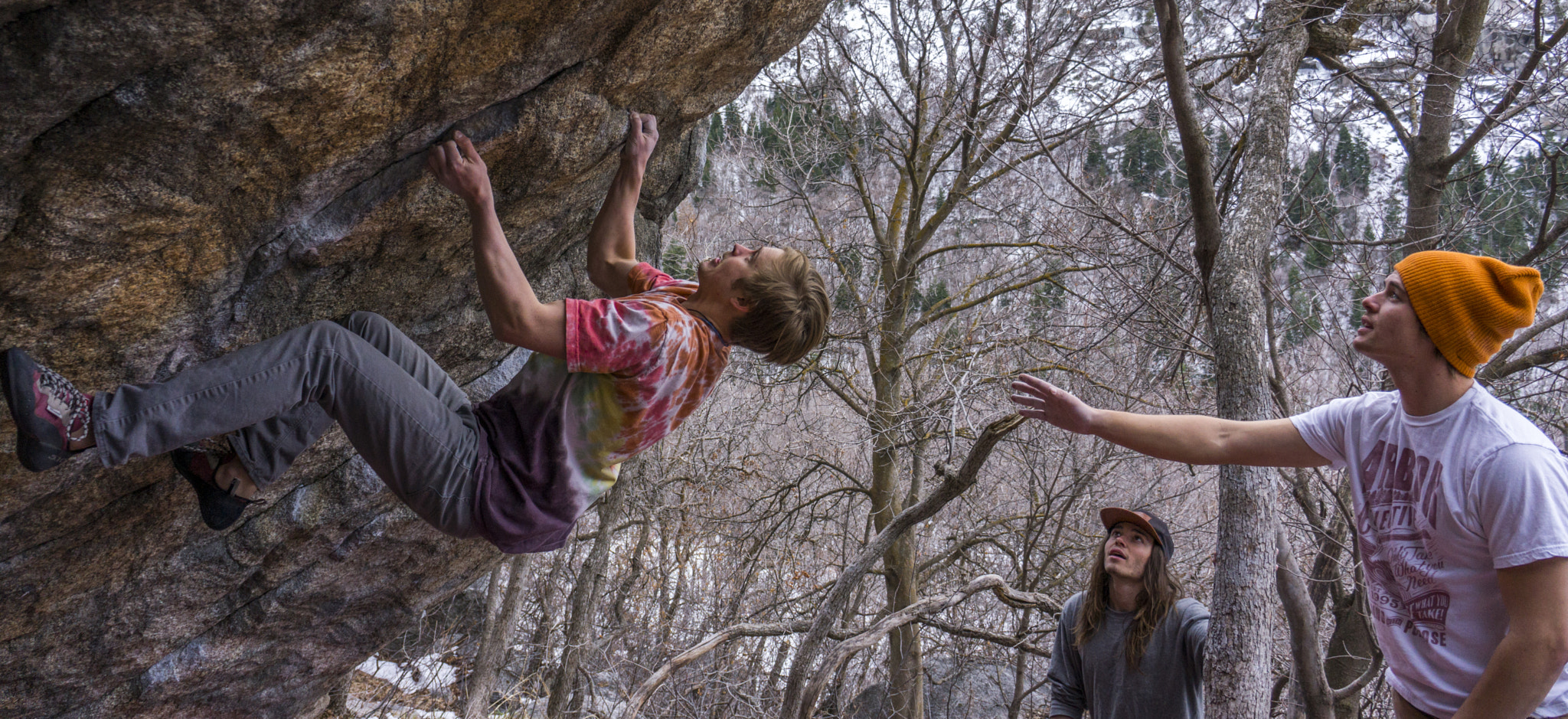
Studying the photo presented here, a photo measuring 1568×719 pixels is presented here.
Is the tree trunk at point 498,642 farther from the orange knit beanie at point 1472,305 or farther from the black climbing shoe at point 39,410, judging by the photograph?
the orange knit beanie at point 1472,305

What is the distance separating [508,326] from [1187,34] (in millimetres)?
5599

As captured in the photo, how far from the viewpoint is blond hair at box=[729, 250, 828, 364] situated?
8.30 feet

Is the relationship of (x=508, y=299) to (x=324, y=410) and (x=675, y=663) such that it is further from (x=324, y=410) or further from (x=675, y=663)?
(x=675, y=663)

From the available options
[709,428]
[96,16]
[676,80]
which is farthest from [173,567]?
[709,428]

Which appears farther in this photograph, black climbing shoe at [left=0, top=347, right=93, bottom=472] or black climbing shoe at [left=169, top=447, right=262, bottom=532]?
black climbing shoe at [left=169, top=447, right=262, bottom=532]

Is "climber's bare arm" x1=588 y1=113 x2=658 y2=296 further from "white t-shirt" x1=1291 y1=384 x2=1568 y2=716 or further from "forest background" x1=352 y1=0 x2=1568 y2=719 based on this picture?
"white t-shirt" x1=1291 y1=384 x2=1568 y2=716

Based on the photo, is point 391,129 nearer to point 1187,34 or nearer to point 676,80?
point 676,80

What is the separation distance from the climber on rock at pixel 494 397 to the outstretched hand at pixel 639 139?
1.39ft

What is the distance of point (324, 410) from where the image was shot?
272 cm

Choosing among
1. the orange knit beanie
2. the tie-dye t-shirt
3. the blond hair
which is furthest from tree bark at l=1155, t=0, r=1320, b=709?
the tie-dye t-shirt

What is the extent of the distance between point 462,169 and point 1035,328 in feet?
21.1

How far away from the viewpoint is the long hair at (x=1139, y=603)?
354cm

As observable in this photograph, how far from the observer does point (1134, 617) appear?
11.9ft

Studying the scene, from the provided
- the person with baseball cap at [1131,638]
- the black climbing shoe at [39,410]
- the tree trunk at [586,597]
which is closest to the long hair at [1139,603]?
the person with baseball cap at [1131,638]
